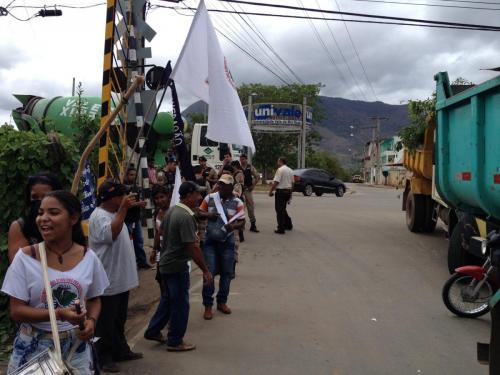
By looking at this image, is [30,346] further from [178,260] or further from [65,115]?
[65,115]

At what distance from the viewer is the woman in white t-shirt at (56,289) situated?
2604 millimetres

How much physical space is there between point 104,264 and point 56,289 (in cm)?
180

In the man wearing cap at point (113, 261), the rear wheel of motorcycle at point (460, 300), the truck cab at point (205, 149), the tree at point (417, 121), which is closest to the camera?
the man wearing cap at point (113, 261)

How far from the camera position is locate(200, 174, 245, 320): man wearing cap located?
20.6 ft

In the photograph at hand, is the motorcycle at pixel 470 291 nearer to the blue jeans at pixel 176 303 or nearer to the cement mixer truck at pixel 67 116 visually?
the blue jeans at pixel 176 303

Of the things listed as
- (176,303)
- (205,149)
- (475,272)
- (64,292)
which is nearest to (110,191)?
(176,303)

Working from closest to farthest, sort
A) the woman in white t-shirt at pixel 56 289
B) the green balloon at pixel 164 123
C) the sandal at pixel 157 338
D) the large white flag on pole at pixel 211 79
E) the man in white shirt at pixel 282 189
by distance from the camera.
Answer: the woman in white t-shirt at pixel 56 289, the large white flag on pole at pixel 211 79, the sandal at pixel 157 338, the green balloon at pixel 164 123, the man in white shirt at pixel 282 189

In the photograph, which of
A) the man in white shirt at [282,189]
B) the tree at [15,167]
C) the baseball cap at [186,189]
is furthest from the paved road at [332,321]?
the man in white shirt at [282,189]

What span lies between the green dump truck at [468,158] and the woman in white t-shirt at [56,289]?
315cm

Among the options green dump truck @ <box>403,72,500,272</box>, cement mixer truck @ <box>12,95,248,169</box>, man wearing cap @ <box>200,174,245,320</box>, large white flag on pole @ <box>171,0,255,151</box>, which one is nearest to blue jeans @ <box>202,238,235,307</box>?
man wearing cap @ <box>200,174,245,320</box>

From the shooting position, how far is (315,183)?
27719 mm

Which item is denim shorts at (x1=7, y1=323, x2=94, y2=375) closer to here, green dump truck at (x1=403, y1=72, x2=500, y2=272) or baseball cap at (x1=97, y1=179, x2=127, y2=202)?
baseball cap at (x1=97, y1=179, x2=127, y2=202)

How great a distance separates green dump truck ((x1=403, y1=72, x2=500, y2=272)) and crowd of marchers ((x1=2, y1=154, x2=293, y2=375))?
246 cm

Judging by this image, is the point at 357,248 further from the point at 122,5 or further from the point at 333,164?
the point at 333,164
